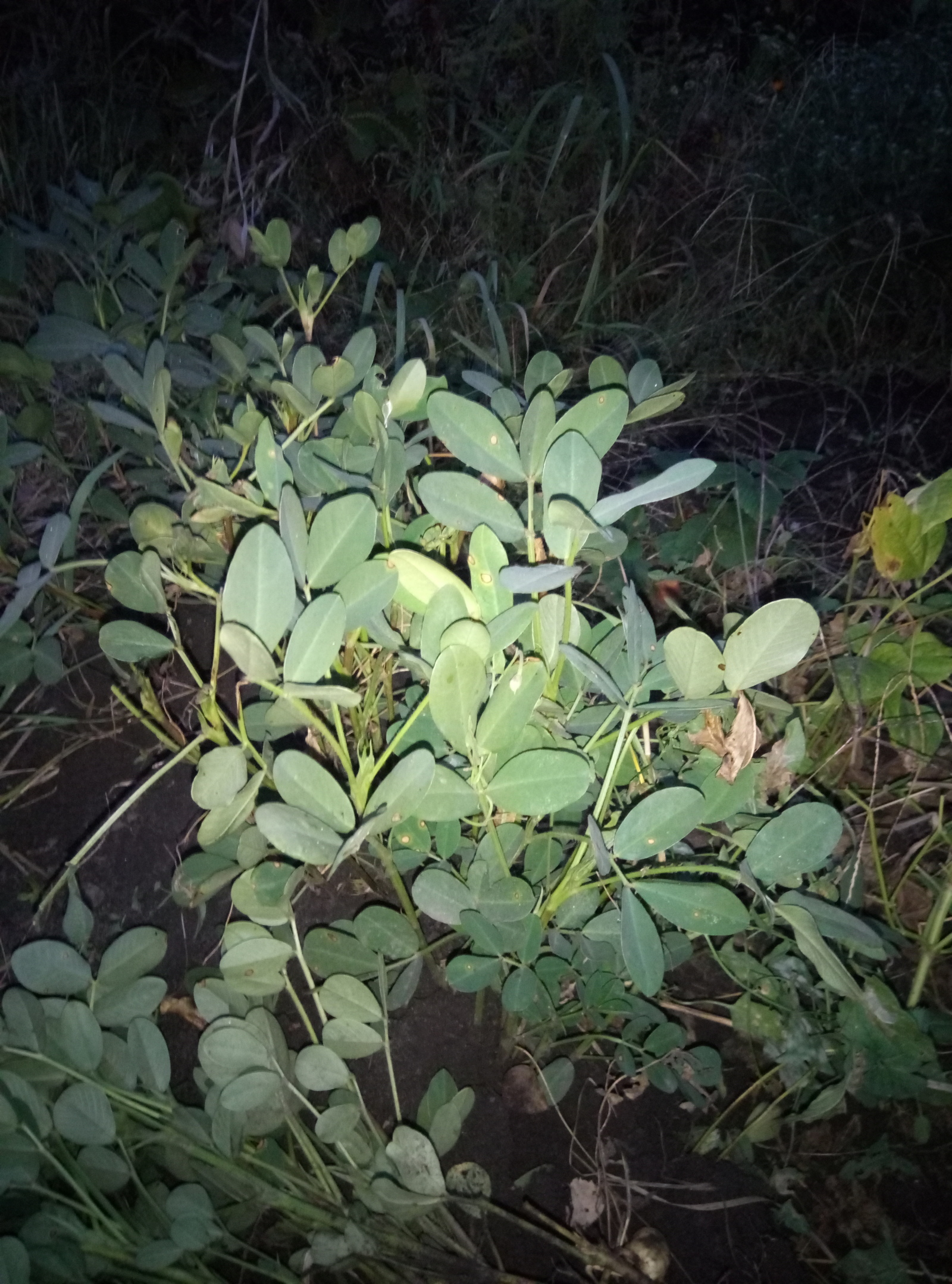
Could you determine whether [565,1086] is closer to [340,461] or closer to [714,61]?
[340,461]

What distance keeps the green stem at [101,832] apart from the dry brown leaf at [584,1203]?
470 mm

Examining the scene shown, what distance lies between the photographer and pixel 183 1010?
2.44 feet

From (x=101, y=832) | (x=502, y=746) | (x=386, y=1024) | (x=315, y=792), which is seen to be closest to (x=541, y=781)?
Answer: (x=502, y=746)

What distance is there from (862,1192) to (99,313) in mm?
1131

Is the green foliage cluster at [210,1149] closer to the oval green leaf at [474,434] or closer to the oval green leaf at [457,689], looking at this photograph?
the oval green leaf at [457,689]

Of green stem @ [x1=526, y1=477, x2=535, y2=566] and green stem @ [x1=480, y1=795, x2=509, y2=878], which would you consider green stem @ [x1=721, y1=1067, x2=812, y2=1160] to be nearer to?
green stem @ [x1=480, y1=795, x2=509, y2=878]

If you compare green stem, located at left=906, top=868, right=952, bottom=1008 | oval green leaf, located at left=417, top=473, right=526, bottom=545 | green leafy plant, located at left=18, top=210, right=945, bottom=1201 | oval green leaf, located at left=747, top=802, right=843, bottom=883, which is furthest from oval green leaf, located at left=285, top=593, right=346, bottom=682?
green stem, located at left=906, top=868, right=952, bottom=1008

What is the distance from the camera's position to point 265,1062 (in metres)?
0.63

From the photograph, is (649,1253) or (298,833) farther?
(649,1253)

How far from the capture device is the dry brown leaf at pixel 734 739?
22.9 inches

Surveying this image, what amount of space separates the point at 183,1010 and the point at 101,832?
213 mm

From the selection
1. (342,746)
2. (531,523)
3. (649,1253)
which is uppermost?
(531,523)

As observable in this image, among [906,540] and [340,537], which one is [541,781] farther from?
[906,540]

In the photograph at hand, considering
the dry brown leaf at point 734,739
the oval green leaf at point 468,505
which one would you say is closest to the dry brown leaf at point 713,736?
the dry brown leaf at point 734,739
